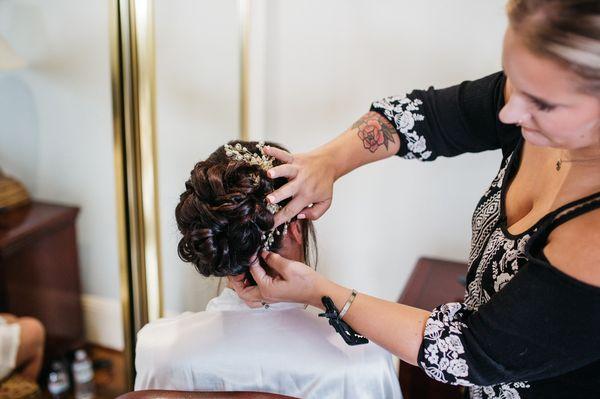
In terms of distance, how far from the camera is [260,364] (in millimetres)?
1016

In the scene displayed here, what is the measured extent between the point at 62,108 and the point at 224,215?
111 centimetres

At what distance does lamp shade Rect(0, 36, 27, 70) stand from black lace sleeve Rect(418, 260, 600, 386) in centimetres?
143

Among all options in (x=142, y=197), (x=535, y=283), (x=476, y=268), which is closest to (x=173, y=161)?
(x=142, y=197)

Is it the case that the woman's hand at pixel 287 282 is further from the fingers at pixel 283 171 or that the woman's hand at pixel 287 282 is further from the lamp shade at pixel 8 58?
the lamp shade at pixel 8 58

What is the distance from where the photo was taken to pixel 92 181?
194cm

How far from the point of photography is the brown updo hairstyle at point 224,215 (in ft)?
2.94

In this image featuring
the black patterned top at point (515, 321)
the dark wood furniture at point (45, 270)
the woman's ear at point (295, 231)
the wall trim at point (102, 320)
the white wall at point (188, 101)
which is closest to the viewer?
the black patterned top at point (515, 321)

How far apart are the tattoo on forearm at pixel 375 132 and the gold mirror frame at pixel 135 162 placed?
51 centimetres

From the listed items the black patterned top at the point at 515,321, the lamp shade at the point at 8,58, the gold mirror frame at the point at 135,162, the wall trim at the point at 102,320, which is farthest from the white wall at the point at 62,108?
the black patterned top at the point at 515,321

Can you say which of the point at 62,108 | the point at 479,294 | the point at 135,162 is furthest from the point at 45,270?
the point at 479,294

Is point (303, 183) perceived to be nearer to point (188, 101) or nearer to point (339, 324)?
point (339, 324)

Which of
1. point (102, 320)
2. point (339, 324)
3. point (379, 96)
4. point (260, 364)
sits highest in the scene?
point (379, 96)

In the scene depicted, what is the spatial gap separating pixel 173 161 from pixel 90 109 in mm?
446

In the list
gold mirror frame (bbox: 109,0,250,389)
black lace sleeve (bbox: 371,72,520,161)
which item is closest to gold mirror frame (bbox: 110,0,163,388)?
gold mirror frame (bbox: 109,0,250,389)
